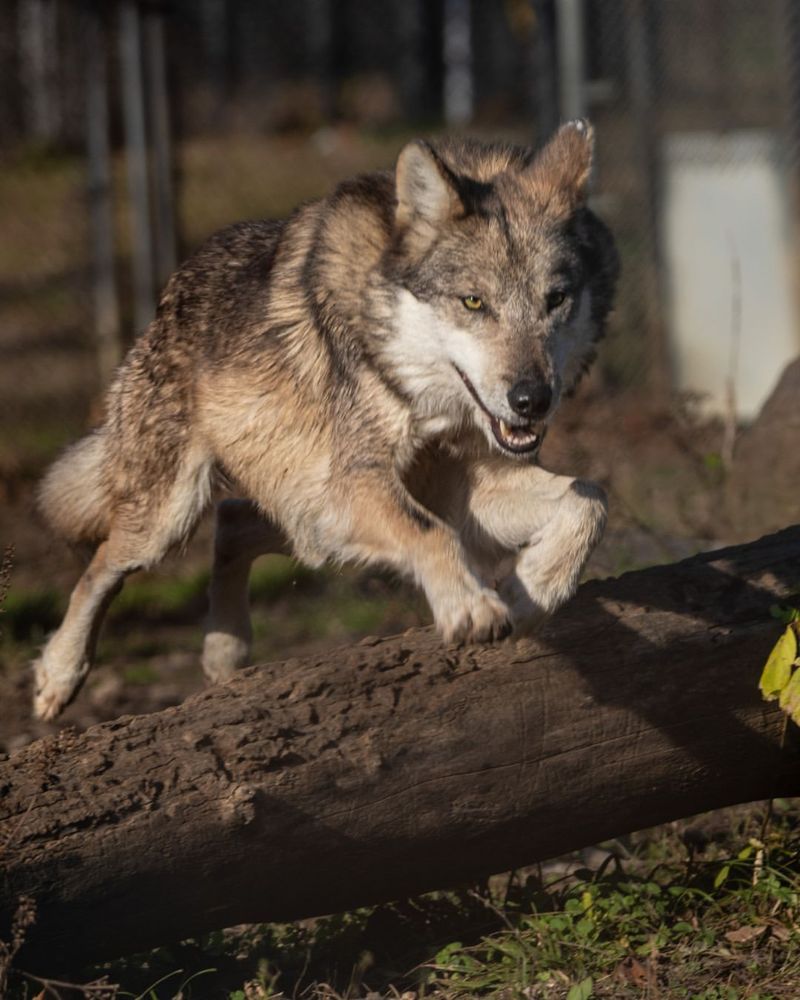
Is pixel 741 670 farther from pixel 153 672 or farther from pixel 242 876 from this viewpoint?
pixel 153 672

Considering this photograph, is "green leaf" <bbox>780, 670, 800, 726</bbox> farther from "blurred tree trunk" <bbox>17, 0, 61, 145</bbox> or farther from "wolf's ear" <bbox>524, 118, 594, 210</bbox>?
"blurred tree trunk" <bbox>17, 0, 61, 145</bbox>

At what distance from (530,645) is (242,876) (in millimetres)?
1046

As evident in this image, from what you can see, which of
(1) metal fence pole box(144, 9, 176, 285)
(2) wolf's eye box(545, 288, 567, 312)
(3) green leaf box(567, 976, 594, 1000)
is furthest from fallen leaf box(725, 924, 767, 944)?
(1) metal fence pole box(144, 9, 176, 285)

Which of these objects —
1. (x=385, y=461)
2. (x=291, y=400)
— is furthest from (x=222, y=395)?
(x=385, y=461)

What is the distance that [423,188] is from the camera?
4.38 m

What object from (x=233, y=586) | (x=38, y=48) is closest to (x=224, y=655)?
(x=233, y=586)

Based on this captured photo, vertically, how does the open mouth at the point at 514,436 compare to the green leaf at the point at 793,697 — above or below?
above

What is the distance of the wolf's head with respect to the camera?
419 centimetres

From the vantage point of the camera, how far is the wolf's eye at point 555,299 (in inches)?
169

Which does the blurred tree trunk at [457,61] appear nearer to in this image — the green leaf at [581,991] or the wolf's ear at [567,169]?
the wolf's ear at [567,169]

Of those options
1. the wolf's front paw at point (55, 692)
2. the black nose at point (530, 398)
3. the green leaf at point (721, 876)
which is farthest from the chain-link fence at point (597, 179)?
the green leaf at point (721, 876)

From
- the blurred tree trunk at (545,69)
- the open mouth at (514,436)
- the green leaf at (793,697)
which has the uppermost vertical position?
the blurred tree trunk at (545,69)

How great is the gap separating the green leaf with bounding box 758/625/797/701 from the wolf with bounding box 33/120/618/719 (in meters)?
0.63

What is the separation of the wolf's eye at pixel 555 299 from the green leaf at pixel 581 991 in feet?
6.42
